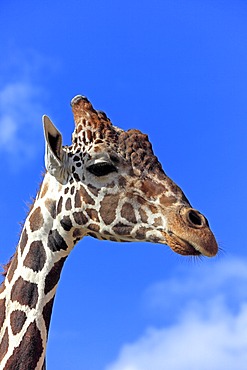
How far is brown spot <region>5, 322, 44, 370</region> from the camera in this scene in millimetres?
7402

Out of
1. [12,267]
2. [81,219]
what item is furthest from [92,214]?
[12,267]

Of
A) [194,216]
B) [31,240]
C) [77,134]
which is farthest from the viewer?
[77,134]

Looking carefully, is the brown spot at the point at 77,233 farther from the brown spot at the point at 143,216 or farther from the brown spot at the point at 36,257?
the brown spot at the point at 143,216

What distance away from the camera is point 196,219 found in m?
7.61

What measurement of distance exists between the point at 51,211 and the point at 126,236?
0.95 metres

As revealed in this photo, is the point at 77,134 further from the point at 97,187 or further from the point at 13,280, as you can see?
the point at 13,280

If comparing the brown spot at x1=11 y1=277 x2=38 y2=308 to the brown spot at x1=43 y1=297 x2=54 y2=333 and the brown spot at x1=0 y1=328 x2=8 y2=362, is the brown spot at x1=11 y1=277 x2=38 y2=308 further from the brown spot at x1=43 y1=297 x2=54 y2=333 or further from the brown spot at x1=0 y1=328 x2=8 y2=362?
the brown spot at x1=0 y1=328 x2=8 y2=362

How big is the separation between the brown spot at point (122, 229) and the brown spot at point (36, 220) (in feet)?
2.95

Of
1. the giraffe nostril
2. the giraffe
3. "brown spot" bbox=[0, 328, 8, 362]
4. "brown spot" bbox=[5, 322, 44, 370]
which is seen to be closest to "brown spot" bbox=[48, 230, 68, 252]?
the giraffe

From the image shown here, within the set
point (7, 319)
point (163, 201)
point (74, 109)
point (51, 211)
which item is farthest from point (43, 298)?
point (74, 109)

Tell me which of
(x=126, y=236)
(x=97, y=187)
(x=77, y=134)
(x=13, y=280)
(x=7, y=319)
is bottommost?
(x=7, y=319)

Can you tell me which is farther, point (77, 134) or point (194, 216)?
point (77, 134)

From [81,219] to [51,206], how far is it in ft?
1.37

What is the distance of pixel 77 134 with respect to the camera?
8758 millimetres
